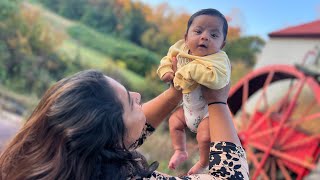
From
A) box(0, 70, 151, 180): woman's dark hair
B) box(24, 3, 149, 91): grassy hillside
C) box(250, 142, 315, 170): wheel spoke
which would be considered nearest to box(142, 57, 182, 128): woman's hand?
box(0, 70, 151, 180): woman's dark hair

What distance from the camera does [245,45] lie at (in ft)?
54.2

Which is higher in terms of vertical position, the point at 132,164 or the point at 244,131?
the point at 132,164

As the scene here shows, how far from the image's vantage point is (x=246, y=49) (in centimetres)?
1622

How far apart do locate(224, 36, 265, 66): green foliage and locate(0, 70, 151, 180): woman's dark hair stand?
14.2 m

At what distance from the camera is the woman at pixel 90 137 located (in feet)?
4.54

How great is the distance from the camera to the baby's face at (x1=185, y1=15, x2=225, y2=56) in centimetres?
160

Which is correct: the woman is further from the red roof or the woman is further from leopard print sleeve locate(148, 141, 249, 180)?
the red roof

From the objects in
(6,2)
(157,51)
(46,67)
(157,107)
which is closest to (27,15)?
(6,2)

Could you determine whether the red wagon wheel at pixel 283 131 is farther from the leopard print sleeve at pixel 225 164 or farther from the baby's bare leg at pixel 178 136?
the leopard print sleeve at pixel 225 164

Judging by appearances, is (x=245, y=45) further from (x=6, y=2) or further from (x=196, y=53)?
(x=196, y=53)

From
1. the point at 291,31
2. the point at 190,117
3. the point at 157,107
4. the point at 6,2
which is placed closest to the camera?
the point at 190,117

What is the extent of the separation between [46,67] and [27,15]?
4.80 ft

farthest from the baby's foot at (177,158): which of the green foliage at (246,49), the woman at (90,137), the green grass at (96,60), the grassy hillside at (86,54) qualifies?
the green foliage at (246,49)

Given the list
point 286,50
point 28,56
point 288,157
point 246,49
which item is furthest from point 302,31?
point 246,49
